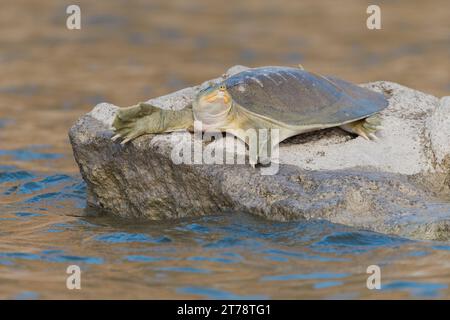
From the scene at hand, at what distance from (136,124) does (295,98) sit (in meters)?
1.01

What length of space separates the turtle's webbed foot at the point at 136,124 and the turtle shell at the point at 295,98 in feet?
1.67

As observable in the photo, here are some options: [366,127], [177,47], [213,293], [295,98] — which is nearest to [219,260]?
[213,293]

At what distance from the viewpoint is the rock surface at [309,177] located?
5.79 metres

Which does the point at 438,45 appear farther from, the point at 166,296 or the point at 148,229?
the point at 166,296

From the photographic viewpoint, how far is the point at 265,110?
6.13 metres

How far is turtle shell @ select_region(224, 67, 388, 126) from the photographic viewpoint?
6156 mm

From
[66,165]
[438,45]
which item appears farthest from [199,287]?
[438,45]

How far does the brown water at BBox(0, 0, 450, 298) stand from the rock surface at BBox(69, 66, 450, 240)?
0.40 feet

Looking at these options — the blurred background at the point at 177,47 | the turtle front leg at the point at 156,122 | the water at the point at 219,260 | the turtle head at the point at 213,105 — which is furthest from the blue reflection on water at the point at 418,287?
the blurred background at the point at 177,47

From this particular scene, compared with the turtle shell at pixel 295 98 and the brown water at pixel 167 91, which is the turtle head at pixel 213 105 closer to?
the turtle shell at pixel 295 98

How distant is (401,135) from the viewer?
21.3 feet

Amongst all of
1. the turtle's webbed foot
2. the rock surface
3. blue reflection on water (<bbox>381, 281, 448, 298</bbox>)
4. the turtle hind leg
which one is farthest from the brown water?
the turtle hind leg

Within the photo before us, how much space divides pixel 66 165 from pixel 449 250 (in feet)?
14.8

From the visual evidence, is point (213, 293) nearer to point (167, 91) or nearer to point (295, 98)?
point (295, 98)
